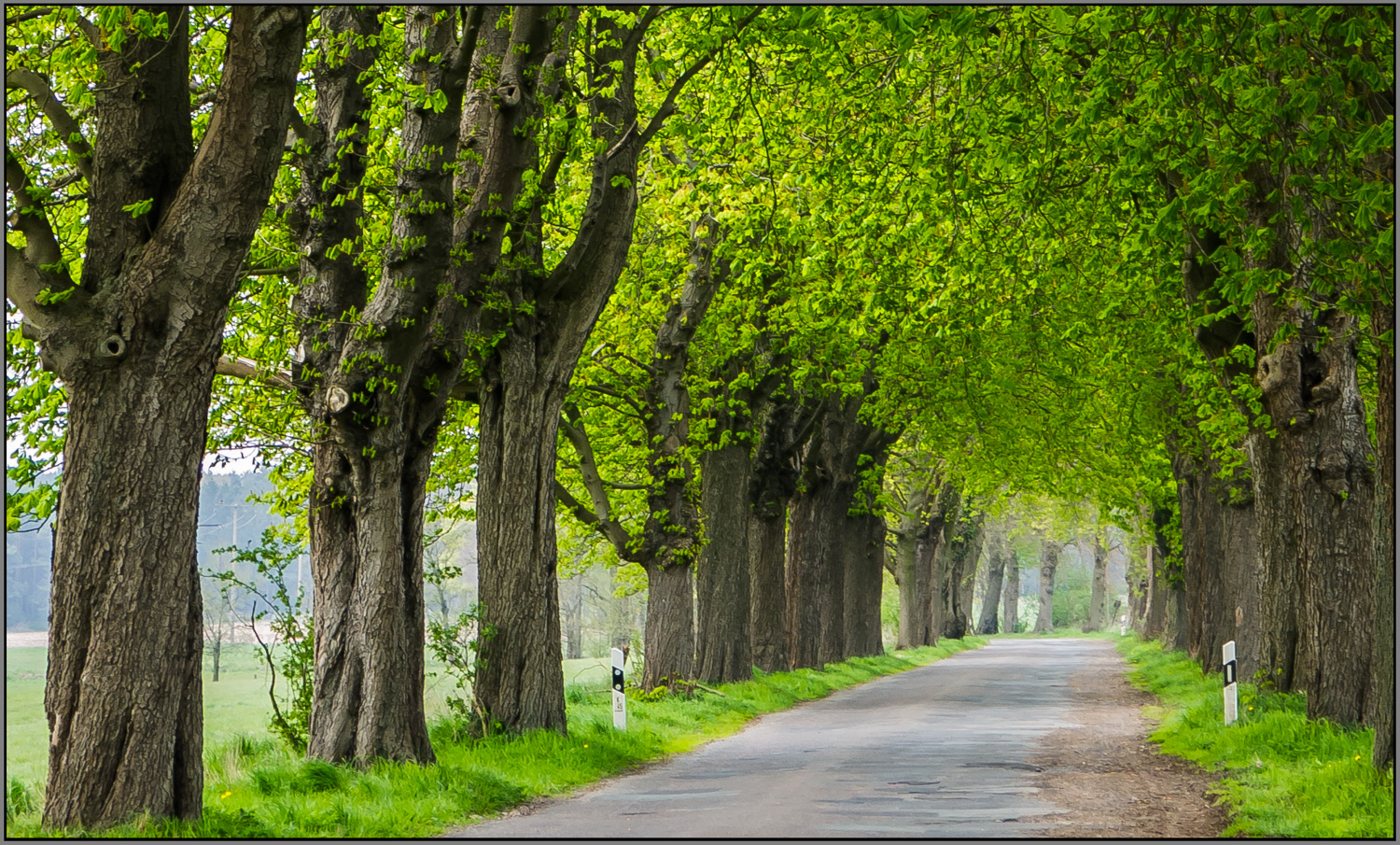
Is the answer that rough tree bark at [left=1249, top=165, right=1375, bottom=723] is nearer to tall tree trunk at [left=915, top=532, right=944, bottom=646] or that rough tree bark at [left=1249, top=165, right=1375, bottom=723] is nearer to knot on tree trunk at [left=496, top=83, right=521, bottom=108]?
knot on tree trunk at [left=496, top=83, right=521, bottom=108]

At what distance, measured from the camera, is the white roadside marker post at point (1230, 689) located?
48.1 feet

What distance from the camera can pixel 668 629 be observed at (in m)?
20.5

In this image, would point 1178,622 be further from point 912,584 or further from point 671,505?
point 671,505

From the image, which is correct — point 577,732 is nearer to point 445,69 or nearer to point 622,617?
point 445,69

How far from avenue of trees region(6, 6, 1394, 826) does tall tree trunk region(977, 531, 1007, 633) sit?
5553 centimetres

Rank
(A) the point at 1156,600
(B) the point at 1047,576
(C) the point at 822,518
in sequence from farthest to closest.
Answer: (B) the point at 1047,576, (A) the point at 1156,600, (C) the point at 822,518

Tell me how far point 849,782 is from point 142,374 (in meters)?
7.02

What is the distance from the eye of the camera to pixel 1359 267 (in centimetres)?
919

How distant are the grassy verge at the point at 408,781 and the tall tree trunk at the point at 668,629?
2.67m

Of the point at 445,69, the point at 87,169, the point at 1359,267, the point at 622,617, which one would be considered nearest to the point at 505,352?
the point at 445,69

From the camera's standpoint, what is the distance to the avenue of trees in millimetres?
7883

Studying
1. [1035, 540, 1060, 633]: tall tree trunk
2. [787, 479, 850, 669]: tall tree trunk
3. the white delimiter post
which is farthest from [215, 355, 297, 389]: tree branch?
[1035, 540, 1060, 633]: tall tree trunk

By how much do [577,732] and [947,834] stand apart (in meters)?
6.32

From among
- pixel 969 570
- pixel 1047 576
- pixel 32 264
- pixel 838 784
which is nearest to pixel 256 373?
pixel 32 264
